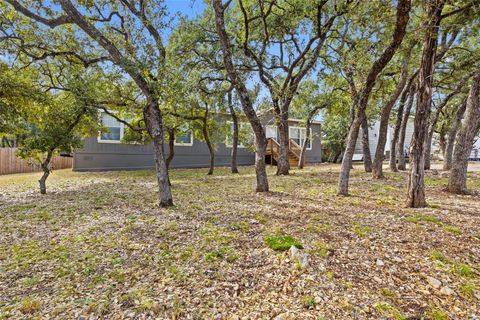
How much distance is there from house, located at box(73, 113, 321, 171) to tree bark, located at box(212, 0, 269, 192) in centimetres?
525

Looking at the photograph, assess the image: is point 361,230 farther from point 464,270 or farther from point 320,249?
point 464,270

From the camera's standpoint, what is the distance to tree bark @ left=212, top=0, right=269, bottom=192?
208 inches

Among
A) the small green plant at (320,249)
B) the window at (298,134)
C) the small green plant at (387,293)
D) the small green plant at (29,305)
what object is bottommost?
the small green plant at (29,305)

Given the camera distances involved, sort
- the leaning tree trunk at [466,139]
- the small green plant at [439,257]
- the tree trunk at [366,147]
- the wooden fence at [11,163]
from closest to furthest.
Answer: the small green plant at [439,257]
the leaning tree trunk at [466,139]
the tree trunk at [366,147]
the wooden fence at [11,163]

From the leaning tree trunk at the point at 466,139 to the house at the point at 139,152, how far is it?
6.75 m

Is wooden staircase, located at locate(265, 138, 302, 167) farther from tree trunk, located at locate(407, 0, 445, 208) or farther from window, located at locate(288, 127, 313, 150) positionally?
tree trunk, located at locate(407, 0, 445, 208)

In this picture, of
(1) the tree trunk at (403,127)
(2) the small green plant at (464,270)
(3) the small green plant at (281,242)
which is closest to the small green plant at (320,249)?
(3) the small green plant at (281,242)

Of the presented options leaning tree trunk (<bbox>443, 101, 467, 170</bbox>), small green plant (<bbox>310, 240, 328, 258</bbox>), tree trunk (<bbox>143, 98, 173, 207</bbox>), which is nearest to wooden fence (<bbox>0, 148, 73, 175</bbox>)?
tree trunk (<bbox>143, 98, 173, 207</bbox>)

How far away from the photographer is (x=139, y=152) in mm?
15148

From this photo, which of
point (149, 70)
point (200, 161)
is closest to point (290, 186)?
point (149, 70)

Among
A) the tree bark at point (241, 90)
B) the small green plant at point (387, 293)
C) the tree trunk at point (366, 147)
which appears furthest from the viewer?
the tree trunk at point (366, 147)

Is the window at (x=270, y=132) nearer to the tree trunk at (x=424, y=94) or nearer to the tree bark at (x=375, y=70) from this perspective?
the tree bark at (x=375, y=70)

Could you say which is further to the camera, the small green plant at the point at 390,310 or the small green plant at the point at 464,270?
the small green plant at the point at 464,270

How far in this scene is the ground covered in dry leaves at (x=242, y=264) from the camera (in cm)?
208
